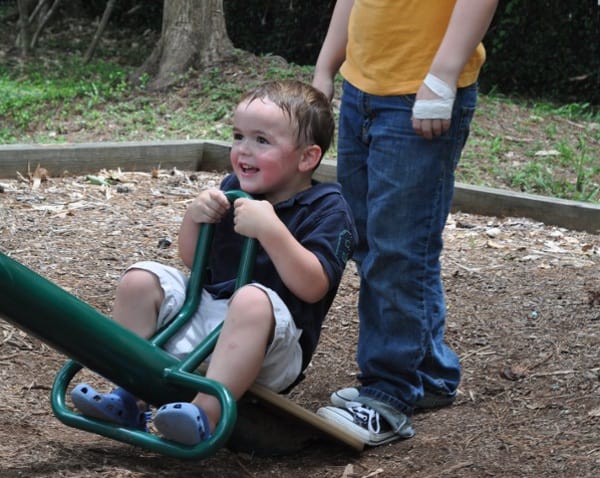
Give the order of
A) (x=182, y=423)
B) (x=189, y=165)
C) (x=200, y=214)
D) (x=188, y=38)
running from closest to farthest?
(x=182, y=423) < (x=200, y=214) < (x=189, y=165) < (x=188, y=38)

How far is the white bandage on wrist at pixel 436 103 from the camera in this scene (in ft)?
8.24

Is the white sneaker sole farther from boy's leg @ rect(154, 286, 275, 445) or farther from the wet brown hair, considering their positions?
the wet brown hair

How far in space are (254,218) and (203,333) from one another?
0.35 meters

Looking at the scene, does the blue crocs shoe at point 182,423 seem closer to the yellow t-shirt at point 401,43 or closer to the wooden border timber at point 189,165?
the yellow t-shirt at point 401,43

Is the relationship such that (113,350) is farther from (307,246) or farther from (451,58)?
(451,58)

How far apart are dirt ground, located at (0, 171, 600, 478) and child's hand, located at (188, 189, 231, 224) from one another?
1.96ft

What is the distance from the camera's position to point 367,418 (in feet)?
9.20

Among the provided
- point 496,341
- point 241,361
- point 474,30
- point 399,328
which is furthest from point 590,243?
point 241,361

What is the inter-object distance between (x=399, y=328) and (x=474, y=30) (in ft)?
2.72

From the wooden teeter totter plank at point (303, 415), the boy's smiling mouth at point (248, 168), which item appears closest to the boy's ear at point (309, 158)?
the boy's smiling mouth at point (248, 168)

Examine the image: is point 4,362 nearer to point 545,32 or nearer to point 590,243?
point 590,243

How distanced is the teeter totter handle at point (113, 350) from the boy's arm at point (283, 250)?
59mm

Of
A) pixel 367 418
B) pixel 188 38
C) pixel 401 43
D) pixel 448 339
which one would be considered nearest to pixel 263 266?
pixel 367 418

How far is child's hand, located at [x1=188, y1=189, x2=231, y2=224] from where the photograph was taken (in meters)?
2.56
